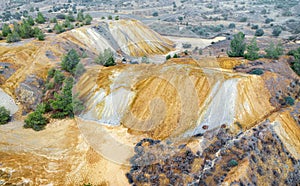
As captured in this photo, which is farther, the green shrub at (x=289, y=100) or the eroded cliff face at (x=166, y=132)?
the green shrub at (x=289, y=100)

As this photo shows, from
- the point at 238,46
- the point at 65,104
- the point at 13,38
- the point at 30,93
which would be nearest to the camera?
the point at 65,104

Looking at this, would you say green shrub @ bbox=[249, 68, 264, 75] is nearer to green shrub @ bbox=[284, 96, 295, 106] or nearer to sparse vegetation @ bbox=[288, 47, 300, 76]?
green shrub @ bbox=[284, 96, 295, 106]

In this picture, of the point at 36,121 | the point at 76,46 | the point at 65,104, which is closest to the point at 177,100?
the point at 65,104

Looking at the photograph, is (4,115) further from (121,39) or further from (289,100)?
(289,100)

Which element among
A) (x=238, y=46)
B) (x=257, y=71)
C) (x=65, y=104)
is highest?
(x=257, y=71)

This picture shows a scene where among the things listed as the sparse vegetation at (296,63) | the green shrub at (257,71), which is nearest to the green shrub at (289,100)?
the green shrub at (257,71)

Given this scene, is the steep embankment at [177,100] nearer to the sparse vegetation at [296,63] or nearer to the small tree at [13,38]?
the sparse vegetation at [296,63]
